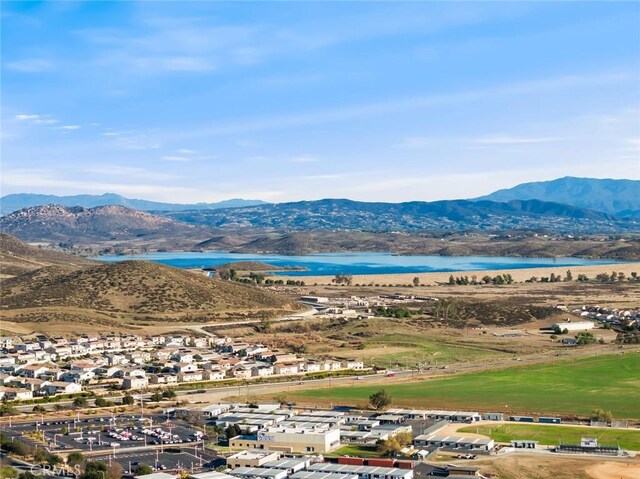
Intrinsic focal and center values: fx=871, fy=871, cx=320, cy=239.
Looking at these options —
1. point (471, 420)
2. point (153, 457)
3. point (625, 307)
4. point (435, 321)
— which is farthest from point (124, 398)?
point (625, 307)

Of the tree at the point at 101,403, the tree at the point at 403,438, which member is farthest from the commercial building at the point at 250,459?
the tree at the point at 101,403

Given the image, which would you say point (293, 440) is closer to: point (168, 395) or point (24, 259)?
point (168, 395)

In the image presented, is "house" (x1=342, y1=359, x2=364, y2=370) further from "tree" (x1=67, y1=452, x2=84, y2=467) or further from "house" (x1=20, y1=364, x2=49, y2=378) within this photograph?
"tree" (x1=67, y1=452, x2=84, y2=467)

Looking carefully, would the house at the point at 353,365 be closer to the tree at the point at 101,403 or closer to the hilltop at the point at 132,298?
the tree at the point at 101,403

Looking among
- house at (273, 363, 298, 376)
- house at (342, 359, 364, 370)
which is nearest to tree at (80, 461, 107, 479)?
house at (273, 363, 298, 376)

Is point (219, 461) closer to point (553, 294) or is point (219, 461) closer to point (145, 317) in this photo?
point (145, 317)
